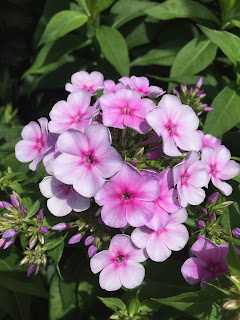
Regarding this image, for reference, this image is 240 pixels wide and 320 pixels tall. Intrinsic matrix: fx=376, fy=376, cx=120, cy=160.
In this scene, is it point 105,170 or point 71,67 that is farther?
point 71,67

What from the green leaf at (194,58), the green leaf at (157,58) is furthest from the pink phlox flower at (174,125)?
the green leaf at (157,58)

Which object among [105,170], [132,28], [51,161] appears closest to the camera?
[105,170]

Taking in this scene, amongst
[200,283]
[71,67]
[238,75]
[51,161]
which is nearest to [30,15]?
[71,67]

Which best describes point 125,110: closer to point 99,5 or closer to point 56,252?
point 56,252

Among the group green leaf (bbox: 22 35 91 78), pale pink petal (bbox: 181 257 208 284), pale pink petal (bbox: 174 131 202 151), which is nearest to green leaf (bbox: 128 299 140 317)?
pale pink petal (bbox: 181 257 208 284)

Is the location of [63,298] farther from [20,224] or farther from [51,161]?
[51,161]

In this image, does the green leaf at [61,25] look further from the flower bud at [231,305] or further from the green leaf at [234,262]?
the flower bud at [231,305]

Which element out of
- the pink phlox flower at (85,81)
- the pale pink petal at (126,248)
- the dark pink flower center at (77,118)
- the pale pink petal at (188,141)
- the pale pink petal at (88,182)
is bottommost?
the pale pink petal at (126,248)
